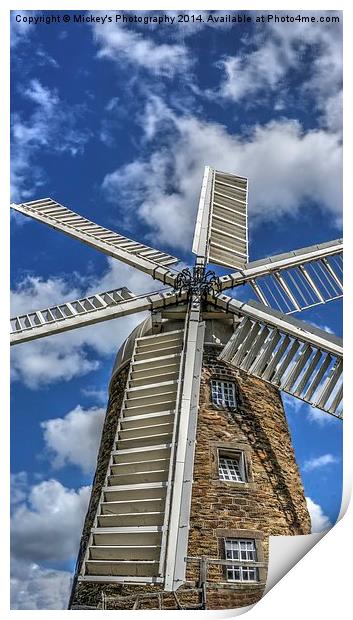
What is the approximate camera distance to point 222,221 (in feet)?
29.5

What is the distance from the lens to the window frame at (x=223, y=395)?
711 centimetres

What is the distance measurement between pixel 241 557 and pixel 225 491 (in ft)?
2.19

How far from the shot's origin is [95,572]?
5.45 metres

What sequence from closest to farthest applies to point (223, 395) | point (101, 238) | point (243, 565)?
point (243, 565)
point (223, 395)
point (101, 238)

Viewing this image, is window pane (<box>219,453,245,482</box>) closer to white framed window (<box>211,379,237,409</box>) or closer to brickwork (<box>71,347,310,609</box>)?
brickwork (<box>71,347,310,609</box>)

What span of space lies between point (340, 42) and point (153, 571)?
15.7ft

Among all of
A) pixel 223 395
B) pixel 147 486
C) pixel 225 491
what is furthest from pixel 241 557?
Result: pixel 223 395

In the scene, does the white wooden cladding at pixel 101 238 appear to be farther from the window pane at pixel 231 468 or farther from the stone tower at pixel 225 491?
the window pane at pixel 231 468

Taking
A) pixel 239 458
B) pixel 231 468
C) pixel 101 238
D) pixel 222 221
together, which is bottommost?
pixel 231 468

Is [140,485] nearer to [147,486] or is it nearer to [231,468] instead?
[147,486]

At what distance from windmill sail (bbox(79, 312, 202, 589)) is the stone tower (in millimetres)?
343
